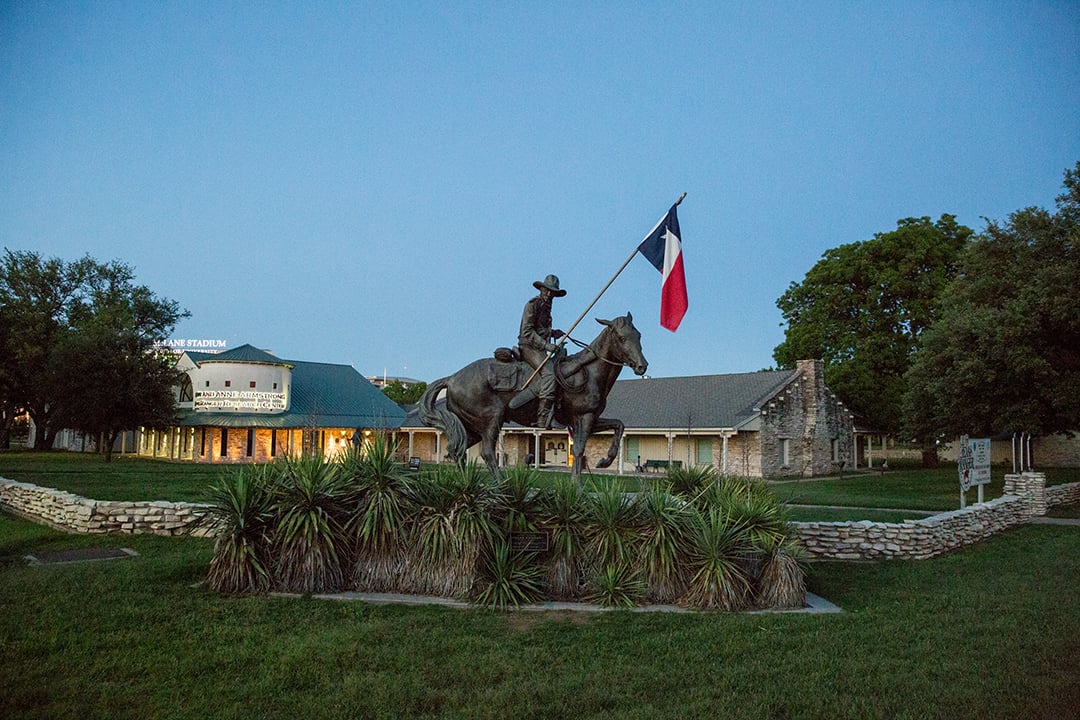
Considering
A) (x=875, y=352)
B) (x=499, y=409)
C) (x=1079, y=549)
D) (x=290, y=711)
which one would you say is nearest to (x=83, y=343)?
(x=499, y=409)

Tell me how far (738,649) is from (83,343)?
117ft

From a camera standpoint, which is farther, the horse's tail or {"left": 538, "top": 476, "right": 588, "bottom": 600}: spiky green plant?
the horse's tail

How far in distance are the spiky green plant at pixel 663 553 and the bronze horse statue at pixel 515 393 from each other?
55.9 inches

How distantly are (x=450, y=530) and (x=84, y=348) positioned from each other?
107 feet

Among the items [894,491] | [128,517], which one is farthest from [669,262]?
[894,491]

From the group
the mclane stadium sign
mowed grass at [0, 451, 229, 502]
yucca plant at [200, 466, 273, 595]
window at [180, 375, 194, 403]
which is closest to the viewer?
yucca plant at [200, 466, 273, 595]

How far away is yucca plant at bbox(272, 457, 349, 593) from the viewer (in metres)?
7.18

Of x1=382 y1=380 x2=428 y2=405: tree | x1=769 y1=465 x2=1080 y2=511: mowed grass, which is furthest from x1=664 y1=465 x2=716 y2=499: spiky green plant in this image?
x1=382 y1=380 x2=428 y2=405: tree

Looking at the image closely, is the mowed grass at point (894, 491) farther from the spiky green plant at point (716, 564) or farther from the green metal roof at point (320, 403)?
the green metal roof at point (320, 403)

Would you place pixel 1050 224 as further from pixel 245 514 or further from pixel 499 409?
pixel 245 514

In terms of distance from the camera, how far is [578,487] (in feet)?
25.4

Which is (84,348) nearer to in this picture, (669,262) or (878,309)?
(669,262)

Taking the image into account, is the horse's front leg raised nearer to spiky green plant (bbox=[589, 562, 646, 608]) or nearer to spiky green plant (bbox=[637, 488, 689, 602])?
spiky green plant (bbox=[637, 488, 689, 602])

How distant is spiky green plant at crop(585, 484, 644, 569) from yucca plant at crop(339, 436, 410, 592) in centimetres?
193
